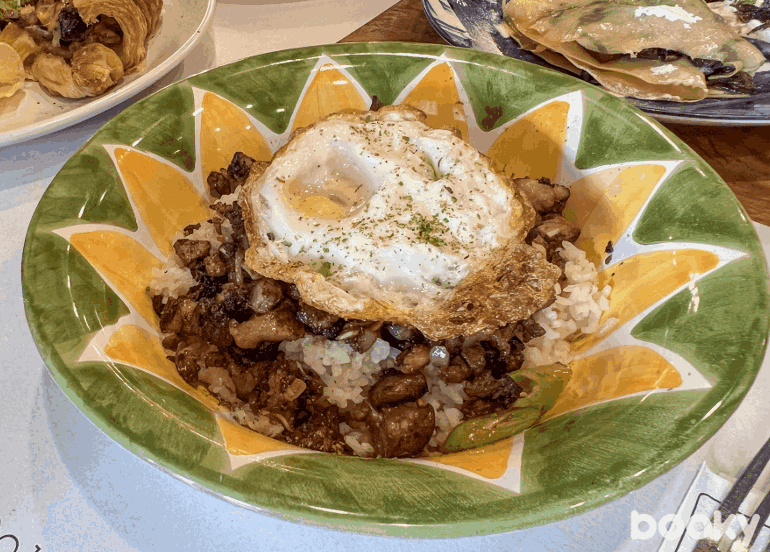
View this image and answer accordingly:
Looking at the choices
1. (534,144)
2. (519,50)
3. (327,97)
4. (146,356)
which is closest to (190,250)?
(146,356)

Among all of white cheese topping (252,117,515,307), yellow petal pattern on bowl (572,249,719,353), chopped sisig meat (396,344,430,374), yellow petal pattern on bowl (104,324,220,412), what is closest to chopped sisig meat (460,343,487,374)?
chopped sisig meat (396,344,430,374)

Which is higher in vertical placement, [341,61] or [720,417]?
[341,61]

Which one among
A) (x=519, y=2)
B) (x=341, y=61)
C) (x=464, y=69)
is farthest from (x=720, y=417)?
(x=519, y=2)

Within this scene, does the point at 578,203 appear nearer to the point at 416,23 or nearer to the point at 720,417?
the point at 720,417

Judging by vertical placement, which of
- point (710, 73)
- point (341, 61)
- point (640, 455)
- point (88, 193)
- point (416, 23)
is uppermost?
point (416, 23)

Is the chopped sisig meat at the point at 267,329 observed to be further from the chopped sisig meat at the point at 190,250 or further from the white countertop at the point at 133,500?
the white countertop at the point at 133,500

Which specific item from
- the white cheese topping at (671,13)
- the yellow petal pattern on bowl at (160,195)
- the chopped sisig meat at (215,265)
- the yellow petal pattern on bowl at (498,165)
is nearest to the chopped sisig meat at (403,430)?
the yellow petal pattern on bowl at (498,165)
